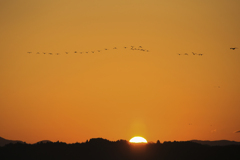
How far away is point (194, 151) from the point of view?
84812 mm

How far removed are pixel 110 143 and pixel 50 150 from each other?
12.2 metres

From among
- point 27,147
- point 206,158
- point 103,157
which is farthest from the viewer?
point 27,147

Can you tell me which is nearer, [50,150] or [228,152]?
[228,152]

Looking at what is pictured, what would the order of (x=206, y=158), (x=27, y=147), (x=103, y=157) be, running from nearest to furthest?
1. (x=206, y=158)
2. (x=103, y=157)
3. (x=27, y=147)

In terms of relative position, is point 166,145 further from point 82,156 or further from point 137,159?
point 82,156

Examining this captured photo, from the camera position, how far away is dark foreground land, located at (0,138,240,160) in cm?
8388

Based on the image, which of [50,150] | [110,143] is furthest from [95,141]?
[50,150]

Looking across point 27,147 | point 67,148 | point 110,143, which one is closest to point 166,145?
point 110,143

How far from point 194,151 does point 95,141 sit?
67.6 feet

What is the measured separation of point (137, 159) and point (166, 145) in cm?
678

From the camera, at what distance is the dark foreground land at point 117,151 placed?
8388 centimetres

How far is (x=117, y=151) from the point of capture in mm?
89375

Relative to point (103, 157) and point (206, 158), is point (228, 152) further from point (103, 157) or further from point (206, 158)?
point (103, 157)

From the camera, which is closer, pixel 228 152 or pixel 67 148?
pixel 228 152
